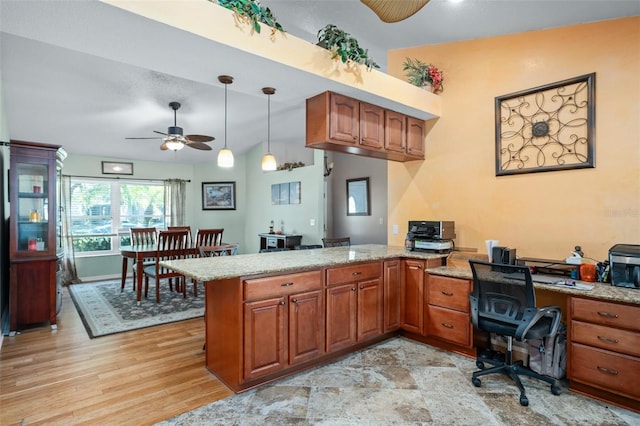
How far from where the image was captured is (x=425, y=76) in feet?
12.4

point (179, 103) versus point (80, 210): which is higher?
point (179, 103)

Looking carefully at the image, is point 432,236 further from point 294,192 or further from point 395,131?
point 294,192

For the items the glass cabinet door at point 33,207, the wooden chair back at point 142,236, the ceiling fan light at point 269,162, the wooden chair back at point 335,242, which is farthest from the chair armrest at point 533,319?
the wooden chair back at point 142,236

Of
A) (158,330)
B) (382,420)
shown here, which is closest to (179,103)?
(158,330)

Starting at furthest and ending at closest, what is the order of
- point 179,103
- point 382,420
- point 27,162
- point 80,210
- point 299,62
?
point 80,210 < point 179,103 < point 27,162 < point 299,62 < point 382,420

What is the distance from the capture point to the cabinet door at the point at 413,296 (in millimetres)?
3271

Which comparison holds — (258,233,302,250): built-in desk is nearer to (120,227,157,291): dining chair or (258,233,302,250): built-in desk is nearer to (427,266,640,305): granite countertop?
(120,227,157,291): dining chair

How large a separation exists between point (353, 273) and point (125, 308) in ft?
10.9

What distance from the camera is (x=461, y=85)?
3721 mm

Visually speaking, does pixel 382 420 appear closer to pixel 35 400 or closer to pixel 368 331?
pixel 368 331

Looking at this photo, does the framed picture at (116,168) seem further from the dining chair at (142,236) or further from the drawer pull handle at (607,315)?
the drawer pull handle at (607,315)

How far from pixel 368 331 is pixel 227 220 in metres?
5.20

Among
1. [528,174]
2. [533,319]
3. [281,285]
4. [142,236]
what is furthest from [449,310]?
[142,236]

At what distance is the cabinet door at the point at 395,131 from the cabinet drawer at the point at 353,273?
1301mm
